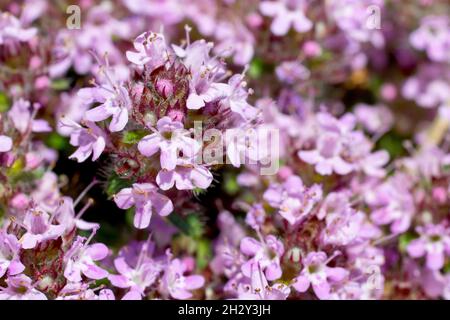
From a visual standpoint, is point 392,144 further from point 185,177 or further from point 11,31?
point 11,31

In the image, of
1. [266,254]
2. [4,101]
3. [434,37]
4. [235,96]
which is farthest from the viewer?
[434,37]

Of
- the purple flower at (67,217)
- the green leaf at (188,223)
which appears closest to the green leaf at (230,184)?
the green leaf at (188,223)

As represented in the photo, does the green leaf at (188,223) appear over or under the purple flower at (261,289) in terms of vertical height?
over

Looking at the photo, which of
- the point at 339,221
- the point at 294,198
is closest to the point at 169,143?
the point at 294,198

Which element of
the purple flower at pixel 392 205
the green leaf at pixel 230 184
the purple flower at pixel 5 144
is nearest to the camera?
the purple flower at pixel 5 144

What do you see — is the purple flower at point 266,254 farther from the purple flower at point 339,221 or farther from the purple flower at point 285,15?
the purple flower at point 285,15
